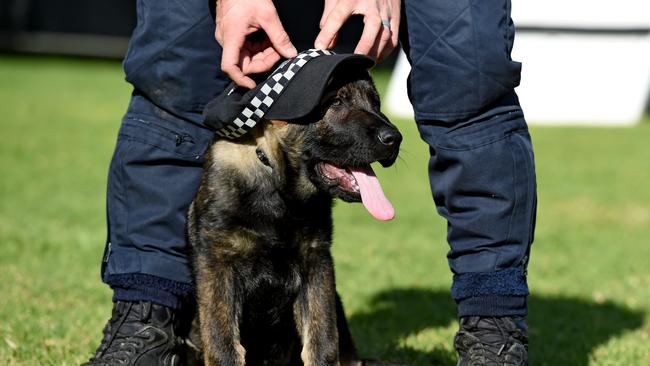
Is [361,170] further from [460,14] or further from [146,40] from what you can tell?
[146,40]

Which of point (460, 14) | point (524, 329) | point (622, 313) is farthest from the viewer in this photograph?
point (622, 313)

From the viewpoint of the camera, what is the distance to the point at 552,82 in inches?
591

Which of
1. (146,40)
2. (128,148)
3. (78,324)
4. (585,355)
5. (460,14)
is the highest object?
(460,14)

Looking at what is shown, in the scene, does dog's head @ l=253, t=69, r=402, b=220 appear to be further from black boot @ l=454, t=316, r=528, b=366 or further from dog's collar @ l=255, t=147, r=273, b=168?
black boot @ l=454, t=316, r=528, b=366

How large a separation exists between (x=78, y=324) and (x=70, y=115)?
10.3 meters

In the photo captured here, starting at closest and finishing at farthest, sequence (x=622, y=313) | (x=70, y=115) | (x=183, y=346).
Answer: (x=183, y=346) < (x=622, y=313) < (x=70, y=115)

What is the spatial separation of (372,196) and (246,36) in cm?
67

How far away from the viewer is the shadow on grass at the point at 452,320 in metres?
4.37

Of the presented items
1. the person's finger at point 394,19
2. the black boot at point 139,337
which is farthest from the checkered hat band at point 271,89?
the black boot at point 139,337

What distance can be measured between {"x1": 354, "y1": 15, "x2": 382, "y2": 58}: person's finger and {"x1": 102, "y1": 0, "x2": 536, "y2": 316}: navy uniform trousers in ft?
0.71

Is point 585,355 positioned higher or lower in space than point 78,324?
higher

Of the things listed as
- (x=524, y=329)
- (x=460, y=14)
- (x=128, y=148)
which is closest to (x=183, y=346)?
(x=128, y=148)

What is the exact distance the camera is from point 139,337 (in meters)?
3.64

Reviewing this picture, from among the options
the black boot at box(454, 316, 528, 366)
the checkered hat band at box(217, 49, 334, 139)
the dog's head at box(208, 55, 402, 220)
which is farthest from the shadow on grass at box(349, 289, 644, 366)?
the checkered hat band at box(217, 49, 334, 139)
